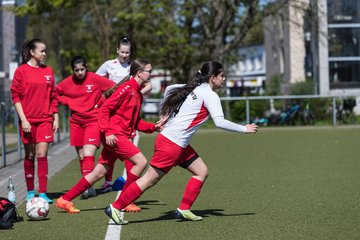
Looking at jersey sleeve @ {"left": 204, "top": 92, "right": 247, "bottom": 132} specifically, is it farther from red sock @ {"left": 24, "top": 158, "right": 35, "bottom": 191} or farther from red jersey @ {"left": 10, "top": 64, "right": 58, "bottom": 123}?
red sock @ {"left": 24, "top": 158, "right": 35, "bottom": 191}

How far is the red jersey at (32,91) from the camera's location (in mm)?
10438

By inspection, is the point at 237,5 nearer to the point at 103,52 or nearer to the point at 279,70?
the point at 103,52

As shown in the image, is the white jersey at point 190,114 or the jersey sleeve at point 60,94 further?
the jersey sleeve at point 60,94

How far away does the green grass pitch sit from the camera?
809cm

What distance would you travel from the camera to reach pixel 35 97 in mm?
10477

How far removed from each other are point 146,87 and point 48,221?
2475mm

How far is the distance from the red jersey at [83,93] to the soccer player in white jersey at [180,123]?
7.53ft

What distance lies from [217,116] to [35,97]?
9.29ft

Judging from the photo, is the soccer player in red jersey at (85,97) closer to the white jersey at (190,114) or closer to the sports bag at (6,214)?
the sports bag at (6,214)

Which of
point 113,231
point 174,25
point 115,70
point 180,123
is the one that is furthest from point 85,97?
point 174,25

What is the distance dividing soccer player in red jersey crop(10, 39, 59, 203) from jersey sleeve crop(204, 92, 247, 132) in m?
2.63

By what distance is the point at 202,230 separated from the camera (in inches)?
323

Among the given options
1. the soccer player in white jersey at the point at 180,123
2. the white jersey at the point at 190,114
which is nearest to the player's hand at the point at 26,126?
Answer: the soccer player in white jersey at the point at 180,123

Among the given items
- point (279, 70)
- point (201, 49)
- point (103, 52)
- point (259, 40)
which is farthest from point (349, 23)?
point (259, 40)
